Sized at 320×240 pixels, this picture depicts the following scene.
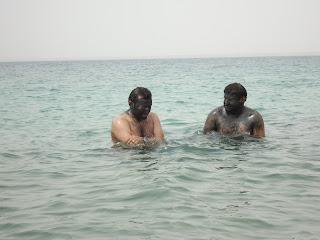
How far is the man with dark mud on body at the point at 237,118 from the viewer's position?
9.61m

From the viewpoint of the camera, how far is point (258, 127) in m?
9.85

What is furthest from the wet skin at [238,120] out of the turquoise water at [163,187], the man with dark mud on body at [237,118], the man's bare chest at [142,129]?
the man's bare chest at [142,129]

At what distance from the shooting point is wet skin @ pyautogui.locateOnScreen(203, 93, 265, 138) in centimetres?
970

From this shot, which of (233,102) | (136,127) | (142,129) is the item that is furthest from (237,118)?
(136,127)

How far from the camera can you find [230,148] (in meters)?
9.20

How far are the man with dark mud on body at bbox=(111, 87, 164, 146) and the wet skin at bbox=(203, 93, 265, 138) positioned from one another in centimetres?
146

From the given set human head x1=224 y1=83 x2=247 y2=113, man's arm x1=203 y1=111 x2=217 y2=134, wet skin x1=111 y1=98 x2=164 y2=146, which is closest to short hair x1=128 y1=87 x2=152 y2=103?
wet skin x1=111 y1=98 x2=164 y2=146

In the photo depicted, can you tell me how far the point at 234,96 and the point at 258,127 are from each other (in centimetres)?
87

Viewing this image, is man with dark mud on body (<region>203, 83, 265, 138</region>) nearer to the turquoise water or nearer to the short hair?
the turquoise water

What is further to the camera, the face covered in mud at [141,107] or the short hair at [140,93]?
the face covered in mud at [141,107]

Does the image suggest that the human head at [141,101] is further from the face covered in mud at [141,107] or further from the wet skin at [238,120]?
the wet skin at [238,120]

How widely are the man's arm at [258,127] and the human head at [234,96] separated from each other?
415 mm

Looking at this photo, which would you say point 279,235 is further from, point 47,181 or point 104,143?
point 104,143

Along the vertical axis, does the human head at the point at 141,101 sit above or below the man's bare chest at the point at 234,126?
above
